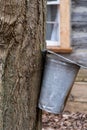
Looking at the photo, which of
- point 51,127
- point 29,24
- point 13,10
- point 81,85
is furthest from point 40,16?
point 81,85

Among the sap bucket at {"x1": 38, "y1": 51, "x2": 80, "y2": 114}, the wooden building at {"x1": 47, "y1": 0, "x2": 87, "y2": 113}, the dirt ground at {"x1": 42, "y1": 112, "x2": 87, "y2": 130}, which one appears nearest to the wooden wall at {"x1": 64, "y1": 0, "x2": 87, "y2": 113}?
the wooden building at {"x1": 47, "y1": 0, "x2": 87, "y2": 113}

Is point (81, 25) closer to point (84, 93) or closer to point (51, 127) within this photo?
point (84, 93)

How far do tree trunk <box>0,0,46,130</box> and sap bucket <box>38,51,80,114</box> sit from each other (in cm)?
4

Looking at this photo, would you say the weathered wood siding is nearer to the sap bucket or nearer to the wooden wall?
the wooden wall

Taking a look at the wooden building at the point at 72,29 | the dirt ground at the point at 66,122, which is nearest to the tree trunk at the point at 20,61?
the dirt ground at the point at 66,122

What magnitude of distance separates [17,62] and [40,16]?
25cm

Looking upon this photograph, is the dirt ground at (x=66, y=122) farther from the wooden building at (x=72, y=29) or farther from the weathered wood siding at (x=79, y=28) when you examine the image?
the weathered wood siding at (x=79, y=28)

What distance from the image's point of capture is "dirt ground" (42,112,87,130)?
15.1 ft

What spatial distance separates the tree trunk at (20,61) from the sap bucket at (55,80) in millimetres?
35

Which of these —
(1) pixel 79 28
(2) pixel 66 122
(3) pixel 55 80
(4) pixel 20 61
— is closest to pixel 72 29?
(1) pixel 79 28

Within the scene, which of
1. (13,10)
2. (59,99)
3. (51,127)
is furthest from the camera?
(51,127)

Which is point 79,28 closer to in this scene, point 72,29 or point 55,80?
point 72,29

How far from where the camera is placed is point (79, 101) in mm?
5133

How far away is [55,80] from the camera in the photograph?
5.90 feet
